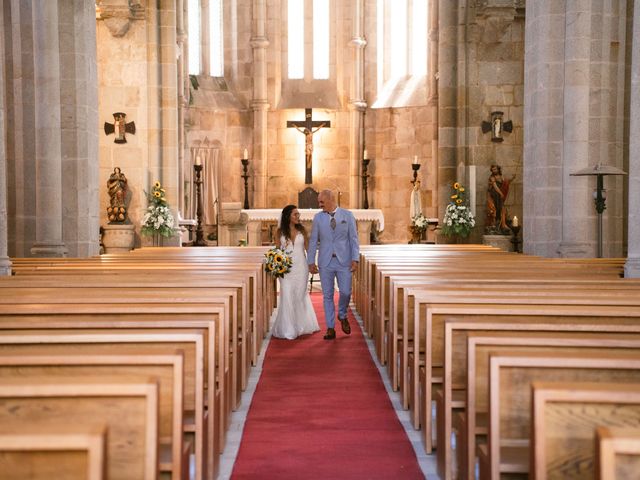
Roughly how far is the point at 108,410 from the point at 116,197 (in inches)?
564

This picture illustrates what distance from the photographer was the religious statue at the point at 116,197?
53.5 feet

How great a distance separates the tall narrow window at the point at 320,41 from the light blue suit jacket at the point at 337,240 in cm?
1649

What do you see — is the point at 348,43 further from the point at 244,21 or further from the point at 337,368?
the point at 337,368

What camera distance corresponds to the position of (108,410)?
250 centimetres

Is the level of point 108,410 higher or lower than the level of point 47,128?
lower

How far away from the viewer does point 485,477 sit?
133 inches

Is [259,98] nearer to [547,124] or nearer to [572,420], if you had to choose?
[547,124]

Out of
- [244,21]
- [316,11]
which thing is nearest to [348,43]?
[316,11]

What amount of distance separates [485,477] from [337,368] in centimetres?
394

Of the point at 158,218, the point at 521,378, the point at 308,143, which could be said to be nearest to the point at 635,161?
the point at 521,378

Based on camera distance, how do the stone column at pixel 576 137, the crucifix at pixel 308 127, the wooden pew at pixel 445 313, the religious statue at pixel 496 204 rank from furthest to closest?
the crucifix at pixel 308 127 < the religious statue at pixel 496 204 < the stone column at pixel 576 137 < the wooden pew at pixel 445 313

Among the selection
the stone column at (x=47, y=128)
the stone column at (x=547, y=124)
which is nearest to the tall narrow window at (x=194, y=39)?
the stone column at (x=47, y=128)

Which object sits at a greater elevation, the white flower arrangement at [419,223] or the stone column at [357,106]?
the stone column at [357,106]

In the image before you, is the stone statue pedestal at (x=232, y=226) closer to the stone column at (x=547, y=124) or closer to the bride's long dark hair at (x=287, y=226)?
the stone column at (x=547, y=124)
